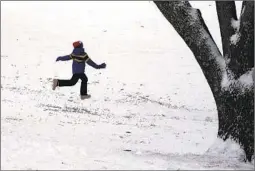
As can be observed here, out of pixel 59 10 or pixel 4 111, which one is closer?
pixel 4 111

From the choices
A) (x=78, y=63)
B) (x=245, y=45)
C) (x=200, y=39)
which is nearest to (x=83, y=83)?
(x=78, y=63)

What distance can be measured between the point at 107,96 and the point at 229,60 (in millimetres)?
9832

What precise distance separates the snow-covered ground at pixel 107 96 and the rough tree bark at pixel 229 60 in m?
0.37

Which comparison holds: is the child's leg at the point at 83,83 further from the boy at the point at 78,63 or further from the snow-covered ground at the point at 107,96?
the snow-covered ground at the point at 107,96

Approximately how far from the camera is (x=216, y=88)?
793cm

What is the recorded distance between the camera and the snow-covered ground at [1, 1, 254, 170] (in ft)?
21.1

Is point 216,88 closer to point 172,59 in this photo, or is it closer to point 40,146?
point 40,146

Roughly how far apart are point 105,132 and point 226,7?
377 cm

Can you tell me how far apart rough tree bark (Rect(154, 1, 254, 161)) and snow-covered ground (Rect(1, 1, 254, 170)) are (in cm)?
37

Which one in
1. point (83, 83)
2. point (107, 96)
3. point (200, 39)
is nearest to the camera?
point (200, 39)

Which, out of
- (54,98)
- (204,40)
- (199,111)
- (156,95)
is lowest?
(156,95)

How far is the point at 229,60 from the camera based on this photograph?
25.5ft

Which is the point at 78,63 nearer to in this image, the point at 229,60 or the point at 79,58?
the point at 79,58

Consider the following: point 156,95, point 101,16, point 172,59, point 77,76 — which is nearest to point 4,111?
point 77,76
